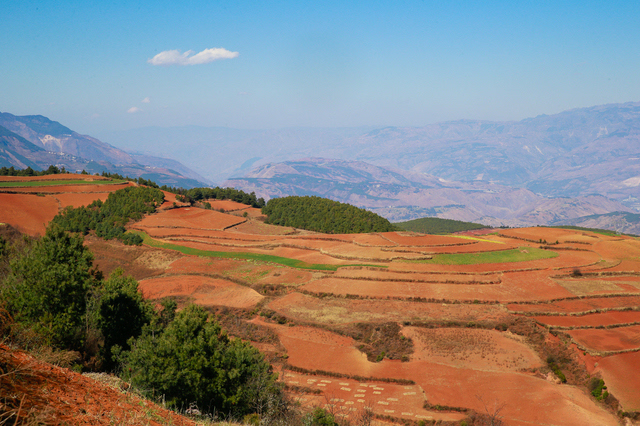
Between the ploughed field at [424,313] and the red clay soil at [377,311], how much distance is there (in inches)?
8.5

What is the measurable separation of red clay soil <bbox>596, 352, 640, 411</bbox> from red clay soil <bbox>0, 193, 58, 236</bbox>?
A: 3059 inches

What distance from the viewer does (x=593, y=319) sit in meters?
40.9

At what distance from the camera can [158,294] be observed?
163 feet

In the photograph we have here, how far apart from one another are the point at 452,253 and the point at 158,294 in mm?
42653

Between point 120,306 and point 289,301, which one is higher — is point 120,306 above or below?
above

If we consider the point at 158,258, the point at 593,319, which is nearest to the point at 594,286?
the point at 593,319

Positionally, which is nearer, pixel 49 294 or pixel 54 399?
pixel 54 399

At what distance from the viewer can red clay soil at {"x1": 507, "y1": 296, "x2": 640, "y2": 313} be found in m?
42.8

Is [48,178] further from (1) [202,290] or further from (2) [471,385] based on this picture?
(2) [471,385]

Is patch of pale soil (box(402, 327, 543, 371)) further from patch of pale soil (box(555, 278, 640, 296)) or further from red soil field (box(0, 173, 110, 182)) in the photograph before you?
red soil field (box(0, 173, 110, 182))

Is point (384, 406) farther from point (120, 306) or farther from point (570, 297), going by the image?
point (570, 297)

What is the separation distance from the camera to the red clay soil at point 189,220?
79.8 meters

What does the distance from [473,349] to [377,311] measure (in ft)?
35.7

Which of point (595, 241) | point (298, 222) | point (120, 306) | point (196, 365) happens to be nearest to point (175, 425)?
point (196, 365)
